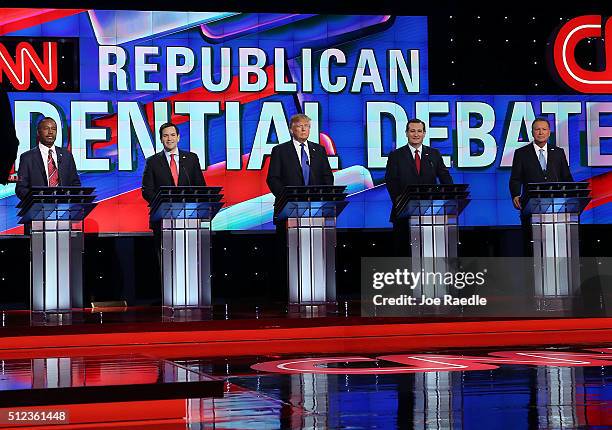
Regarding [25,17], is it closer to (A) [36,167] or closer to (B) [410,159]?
(A) [36,167]

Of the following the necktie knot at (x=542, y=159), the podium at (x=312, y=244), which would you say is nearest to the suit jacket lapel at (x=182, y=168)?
the podium at (x=312, y=244)

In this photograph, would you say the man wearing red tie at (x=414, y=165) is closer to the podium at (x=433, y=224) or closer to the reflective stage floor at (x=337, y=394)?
the podium at (x=433, y=224)

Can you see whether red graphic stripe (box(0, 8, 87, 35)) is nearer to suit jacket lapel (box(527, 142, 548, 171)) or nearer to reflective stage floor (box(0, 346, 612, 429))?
suit jacket lapel (box(527, 142, 548, 171))

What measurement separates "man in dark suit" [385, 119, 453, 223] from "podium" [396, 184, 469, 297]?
115 centimetres

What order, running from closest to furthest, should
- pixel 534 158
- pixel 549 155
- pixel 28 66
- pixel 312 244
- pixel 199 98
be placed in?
1. pixel 312 244
2. pixel 534 158
3. pixel 549 155
4. pixel 28 66
5. pixel 199 98

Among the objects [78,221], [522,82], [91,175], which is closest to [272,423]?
[78,221]

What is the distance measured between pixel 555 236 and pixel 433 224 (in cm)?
104

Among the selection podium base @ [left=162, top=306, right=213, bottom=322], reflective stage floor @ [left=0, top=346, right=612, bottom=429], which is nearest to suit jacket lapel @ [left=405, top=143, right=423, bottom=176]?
podium base @ [left=162, top=306, right=213, bottom=322]

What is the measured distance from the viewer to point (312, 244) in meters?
9.62

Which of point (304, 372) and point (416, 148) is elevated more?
point (416, 148)

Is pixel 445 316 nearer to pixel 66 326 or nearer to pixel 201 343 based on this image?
pixel 201 343

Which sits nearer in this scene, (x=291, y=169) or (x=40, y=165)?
(x=40, y=165)

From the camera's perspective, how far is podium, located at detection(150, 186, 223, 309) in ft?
30.5

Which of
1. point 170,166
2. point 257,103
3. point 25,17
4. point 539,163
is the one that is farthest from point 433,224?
point 25,17
